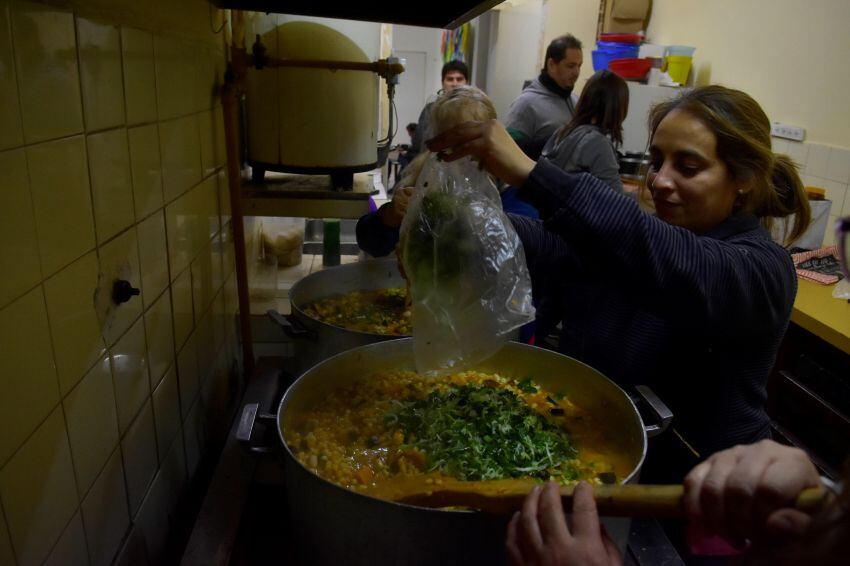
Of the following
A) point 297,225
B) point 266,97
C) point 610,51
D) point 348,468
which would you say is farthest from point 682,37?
point 348,468

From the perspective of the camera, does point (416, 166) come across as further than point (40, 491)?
Yes

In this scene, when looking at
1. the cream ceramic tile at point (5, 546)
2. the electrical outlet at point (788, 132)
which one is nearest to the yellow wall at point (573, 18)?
the electrical outlet at point (788, 132)

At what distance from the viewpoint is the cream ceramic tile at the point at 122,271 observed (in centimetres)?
87

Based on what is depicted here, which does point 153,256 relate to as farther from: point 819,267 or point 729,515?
point 819,267

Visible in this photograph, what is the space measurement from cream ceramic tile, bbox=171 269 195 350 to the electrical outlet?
296 cm

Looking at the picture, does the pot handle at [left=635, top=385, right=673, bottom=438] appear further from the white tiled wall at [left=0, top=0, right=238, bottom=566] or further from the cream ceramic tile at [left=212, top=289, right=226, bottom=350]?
the cream ceramic tile at [left=212, top=289, right=226, bottom=350]

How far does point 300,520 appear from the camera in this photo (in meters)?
0.85

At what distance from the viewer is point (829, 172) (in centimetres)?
283

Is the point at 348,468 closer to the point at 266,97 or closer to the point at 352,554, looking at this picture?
the point at 352,554

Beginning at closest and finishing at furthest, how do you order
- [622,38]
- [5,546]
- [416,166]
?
[5,546] → [416,166] → [622,38]

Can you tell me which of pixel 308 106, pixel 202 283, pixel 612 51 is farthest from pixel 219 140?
pixel 612 51

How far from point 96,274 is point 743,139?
115cm

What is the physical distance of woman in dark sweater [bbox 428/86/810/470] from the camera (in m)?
0.93

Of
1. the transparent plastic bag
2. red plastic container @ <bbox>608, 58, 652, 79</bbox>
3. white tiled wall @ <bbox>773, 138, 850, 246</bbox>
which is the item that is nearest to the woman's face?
the transparent plastic bag
